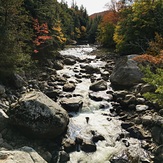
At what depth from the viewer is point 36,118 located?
870cm

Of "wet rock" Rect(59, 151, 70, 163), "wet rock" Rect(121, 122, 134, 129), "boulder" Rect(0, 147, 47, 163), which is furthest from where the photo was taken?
"wet rock" Rect(121, 122, 134, 129)

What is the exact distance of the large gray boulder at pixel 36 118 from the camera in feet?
28.4

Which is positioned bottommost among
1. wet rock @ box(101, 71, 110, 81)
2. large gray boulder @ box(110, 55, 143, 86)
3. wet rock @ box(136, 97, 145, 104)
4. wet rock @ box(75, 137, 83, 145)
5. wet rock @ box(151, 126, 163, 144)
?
wet rock @ box(75, 137, 83, 145)

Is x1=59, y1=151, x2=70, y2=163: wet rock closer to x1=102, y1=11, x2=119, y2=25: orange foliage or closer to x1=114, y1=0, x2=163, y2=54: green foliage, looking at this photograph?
x1=114, y1=0, x2=163, y2=54: green foliage

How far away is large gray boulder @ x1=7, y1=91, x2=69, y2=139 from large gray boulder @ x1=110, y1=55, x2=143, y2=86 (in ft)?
26.8

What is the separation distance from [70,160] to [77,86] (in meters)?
8.92

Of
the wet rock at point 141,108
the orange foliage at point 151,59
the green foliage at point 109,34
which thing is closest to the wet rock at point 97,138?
the wet rock at point 141,108

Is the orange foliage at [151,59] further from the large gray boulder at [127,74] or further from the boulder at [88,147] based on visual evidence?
the boulder at [88,147]

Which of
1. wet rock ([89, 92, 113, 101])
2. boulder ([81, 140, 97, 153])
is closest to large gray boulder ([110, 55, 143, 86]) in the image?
wet rock ([89, 92, 113, 101])

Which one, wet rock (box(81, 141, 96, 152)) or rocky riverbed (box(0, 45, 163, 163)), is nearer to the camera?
rocky riverbed (box(0, 45, 163, 163))

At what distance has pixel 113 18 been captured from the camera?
Answer: 149 feet

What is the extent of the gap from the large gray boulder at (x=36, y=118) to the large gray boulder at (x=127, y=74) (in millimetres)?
8182

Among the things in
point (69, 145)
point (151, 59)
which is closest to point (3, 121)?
point (69, 145)

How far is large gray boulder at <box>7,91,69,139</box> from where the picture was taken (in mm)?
8656
